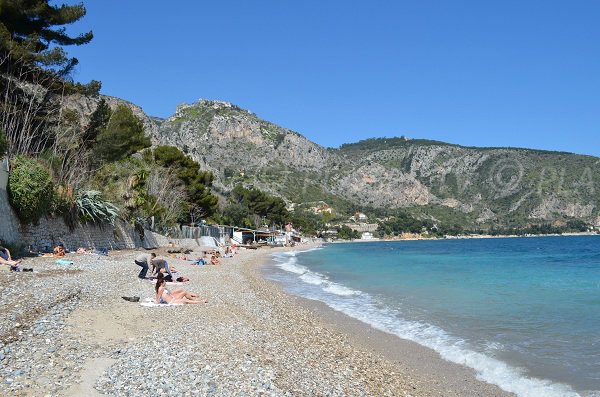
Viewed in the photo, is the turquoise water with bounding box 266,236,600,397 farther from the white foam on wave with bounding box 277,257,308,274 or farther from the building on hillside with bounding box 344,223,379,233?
the building on hillside with bounding box 344,223,379,233

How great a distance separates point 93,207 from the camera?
2622 centimetres

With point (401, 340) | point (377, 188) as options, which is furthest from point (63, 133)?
point (377, 188)

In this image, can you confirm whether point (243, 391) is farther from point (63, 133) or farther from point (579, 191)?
point (579, 191)

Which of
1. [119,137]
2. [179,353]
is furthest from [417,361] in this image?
[119,137]

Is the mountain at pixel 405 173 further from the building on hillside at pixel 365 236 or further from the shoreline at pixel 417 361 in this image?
the shoreline at pixel 417 361

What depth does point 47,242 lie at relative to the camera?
2148cm

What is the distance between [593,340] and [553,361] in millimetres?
2405

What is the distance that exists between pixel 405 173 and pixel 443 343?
171 metres

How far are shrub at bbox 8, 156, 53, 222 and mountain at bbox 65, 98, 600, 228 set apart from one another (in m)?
104

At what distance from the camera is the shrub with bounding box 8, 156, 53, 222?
1866 centimetres

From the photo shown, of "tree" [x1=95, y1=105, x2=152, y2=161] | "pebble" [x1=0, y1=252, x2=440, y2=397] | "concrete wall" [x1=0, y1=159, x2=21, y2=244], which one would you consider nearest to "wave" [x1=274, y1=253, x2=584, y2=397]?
"pebble" [x1=0, y1=252, x2=440, y2=397]

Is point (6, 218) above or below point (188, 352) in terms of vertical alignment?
above

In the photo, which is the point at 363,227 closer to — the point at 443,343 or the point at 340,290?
the point at 340,290

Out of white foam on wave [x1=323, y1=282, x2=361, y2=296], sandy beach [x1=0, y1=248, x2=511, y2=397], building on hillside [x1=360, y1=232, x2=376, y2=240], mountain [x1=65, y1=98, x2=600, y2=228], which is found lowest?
building on hillside [x1=360, y1=232, x2=376, y2=240]
